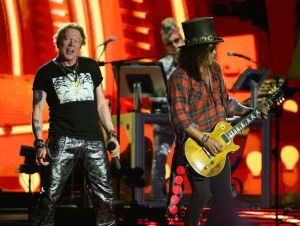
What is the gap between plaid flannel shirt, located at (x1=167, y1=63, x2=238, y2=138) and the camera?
5.92 metres

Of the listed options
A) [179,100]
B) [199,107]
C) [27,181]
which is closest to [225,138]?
[199,107]

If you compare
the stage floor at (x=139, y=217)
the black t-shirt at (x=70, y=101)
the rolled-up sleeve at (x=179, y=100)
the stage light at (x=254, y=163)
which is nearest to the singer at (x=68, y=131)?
the black t-shirt at (x=70, y=101)

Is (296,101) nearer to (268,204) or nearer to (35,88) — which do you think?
(268,204)

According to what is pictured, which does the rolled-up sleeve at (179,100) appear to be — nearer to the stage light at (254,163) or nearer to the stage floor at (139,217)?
the stage floor at (139,217)

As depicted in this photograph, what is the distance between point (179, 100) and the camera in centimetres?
592

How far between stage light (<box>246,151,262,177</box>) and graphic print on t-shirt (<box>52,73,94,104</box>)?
5.72 metres

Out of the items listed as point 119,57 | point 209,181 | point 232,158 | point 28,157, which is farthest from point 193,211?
point 119,57

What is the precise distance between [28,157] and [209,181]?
405cm

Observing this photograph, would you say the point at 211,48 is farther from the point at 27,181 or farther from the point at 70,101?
the point at 27,181

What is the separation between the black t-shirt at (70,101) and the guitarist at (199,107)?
0.69 metres

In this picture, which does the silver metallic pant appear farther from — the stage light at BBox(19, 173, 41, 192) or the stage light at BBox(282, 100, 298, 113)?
the stage light at BBox(282, 100, 298, 113)

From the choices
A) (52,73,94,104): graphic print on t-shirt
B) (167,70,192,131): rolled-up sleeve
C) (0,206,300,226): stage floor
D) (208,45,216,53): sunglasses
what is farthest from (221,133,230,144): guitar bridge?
(0,206,300,226): stage floor

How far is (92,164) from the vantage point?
20.7 feet

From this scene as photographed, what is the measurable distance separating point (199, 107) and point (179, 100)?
6.9 inches
